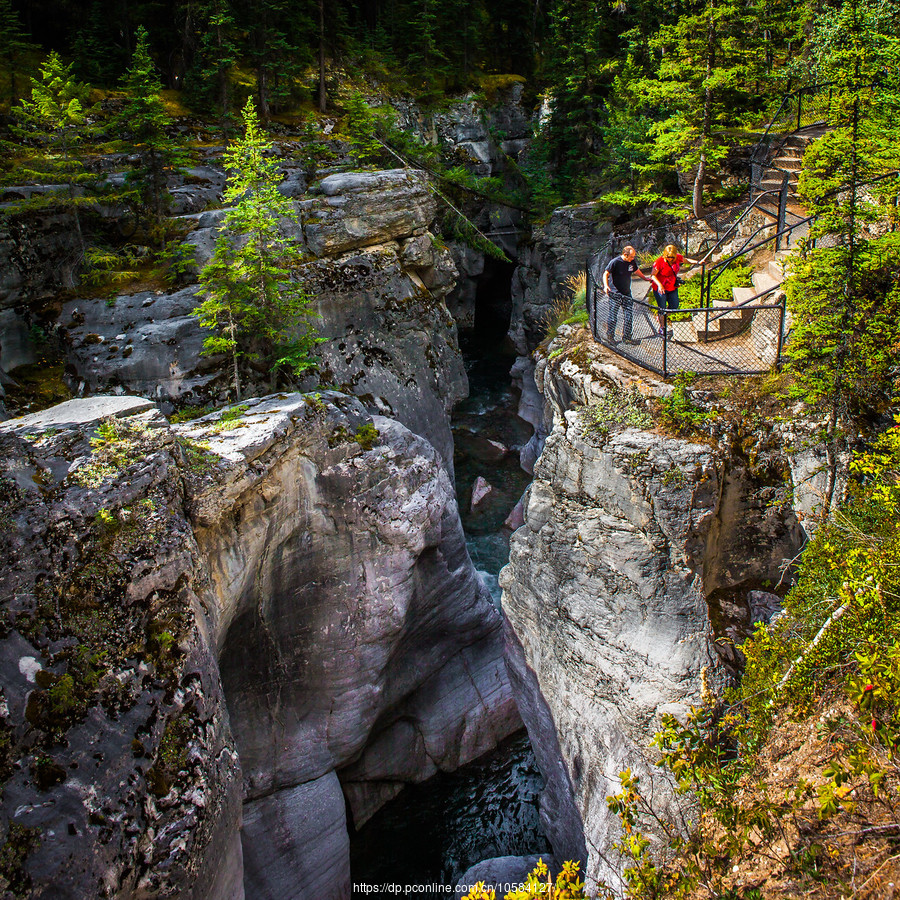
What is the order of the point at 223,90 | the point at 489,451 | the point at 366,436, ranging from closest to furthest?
1. the point at 366,436
2. the point at 223,90
3. the point at 489,451

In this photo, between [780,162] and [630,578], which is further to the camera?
[780,162]

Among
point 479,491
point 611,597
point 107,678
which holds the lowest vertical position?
point 479,491

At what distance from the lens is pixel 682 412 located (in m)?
9.54

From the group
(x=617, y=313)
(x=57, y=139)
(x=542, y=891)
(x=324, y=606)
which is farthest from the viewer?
(x=57, y=139)

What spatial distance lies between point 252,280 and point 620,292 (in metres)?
7.94

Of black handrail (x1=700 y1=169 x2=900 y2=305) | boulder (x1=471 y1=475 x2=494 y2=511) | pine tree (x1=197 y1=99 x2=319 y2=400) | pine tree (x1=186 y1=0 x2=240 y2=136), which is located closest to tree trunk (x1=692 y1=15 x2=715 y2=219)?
black handrail (x1=700 y1=169 x2=900 y2=305)

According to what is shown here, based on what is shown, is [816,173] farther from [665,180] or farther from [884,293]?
[665,180]

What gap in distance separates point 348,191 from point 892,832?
1922cm

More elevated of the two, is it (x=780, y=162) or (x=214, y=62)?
(x=214, y=62)

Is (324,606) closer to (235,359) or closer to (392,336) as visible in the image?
(235,359)

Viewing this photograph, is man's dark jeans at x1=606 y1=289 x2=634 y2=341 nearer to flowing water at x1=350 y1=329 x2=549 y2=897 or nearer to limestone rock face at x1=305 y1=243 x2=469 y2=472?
limestone rock face at x1=305 y1=243 x2=469 y2=472

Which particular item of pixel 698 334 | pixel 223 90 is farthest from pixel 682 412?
pixel 223 90

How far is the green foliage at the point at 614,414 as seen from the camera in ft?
31.9

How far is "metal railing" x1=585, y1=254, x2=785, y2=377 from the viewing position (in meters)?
9.97
